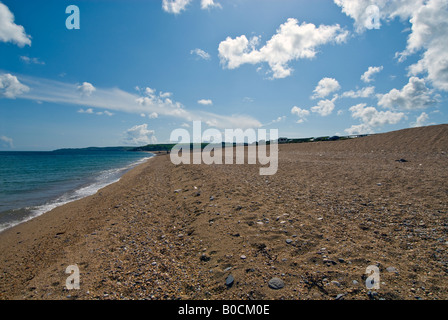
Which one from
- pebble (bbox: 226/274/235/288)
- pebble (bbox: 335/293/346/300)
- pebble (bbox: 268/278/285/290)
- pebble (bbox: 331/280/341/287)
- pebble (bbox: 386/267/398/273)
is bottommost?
pebble (bbox: 226/274/235/288)

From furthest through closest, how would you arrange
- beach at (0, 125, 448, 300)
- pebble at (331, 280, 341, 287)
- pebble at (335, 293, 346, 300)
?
1. beach at (0, 125, 448, 300)
2. pebble at (331, 280, 341, 287)
3. pebble at (335, 293, 346, 300)

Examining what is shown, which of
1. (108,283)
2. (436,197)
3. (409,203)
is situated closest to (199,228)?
(108,283)

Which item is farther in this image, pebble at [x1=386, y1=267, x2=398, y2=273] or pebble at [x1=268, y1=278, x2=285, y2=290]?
pebble at [x1=386, y1=267, x2=398, y2=273]

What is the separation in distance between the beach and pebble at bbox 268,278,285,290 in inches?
2.5

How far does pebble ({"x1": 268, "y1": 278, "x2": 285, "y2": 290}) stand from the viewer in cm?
378

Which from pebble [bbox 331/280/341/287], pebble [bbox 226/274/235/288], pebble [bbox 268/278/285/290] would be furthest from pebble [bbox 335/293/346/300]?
pebble [bbox 226/274/235/288]

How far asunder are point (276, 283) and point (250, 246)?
57.4 inches

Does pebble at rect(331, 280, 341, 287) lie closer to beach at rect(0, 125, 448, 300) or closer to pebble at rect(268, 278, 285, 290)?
beach at rect(0, 125, 448, 300)

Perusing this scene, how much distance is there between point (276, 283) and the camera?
387cm

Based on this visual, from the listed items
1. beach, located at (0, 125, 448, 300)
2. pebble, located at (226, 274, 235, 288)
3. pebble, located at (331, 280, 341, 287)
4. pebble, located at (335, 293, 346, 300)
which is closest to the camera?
pebble, located at (335, 293, 346, 300)

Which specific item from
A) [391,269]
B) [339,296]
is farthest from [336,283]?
[391,269]

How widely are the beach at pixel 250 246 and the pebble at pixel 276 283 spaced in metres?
0.06

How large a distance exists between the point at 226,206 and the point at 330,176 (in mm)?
8373

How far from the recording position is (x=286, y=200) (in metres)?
8.73
